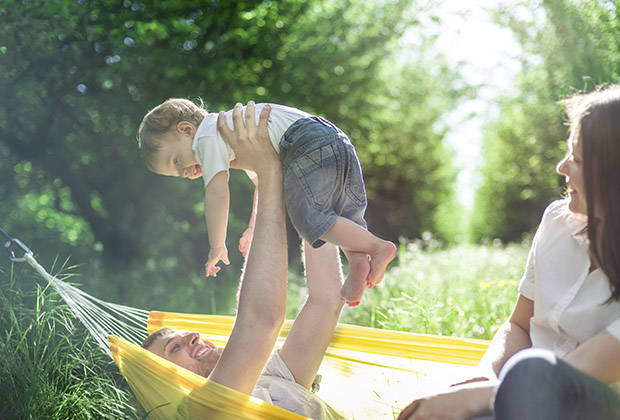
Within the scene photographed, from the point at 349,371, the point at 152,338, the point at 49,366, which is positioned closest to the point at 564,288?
the point at 349,371

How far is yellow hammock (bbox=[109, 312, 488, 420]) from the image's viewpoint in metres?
1.60

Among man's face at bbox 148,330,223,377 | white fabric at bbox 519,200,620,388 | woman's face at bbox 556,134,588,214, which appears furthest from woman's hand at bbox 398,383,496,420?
man's face at bbox 148,330,223,377

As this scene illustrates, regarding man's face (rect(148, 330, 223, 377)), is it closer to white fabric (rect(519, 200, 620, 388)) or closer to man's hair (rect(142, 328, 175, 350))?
man's hair (rect(142, 328, 175, 350))

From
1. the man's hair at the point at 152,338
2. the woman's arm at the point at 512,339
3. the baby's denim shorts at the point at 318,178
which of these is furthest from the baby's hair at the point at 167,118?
the woman's arm at the point at 512,339

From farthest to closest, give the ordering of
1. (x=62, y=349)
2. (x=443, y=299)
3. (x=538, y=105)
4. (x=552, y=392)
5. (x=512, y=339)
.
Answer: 1. (x=538, y=105)
2. (x=443, y=299)
3. (x=62, y=349)
4. (x=512, y=339)
5. (x=552, y=392)

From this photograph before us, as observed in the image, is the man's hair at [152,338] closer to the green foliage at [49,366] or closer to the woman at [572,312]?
the green foliage at [49,366]

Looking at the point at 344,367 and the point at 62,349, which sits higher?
the point at 344,367

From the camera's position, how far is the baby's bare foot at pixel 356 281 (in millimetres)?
1725

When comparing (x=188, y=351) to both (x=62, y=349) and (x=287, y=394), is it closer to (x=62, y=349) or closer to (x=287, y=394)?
(x=287, y=394)

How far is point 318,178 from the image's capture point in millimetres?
1797

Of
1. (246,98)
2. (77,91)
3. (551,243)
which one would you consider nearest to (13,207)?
(77,91)

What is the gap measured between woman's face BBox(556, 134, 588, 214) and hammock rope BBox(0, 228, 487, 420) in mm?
795

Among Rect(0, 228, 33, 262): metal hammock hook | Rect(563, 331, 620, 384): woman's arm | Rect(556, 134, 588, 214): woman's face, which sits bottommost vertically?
Rect(0, 228, 33, 262): metal hammock hook

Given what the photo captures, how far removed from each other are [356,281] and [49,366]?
3.37 feet
